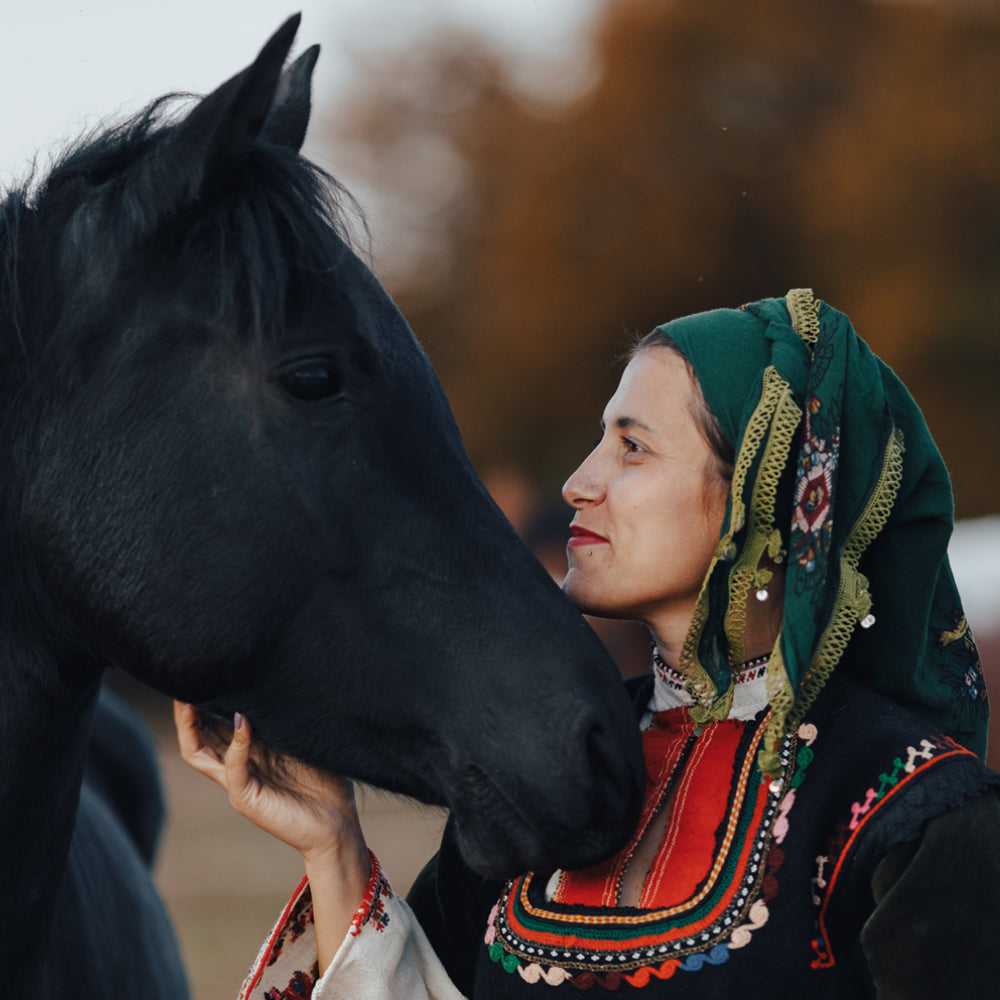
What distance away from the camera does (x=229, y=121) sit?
4.75 ft

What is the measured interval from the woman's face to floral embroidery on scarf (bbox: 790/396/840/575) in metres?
0.19

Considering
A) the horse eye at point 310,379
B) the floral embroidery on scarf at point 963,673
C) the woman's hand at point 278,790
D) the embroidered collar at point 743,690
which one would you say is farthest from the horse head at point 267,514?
the floral embroidery on scarf at point 963,673

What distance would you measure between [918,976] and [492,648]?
0.62m

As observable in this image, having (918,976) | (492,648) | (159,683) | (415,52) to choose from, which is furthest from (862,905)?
(415,52)

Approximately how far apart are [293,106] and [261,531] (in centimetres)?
78

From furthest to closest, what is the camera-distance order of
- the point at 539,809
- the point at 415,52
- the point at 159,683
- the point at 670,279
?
1. the point at 415,52
2. the point at 670,279
3. the point at 159,683
4. the point at 539,809

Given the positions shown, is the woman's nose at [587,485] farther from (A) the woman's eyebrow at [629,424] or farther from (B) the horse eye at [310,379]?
(B) the horse eye at [310,379]

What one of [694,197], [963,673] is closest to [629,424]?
[963,673]

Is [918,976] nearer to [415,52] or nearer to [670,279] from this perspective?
[670,279]

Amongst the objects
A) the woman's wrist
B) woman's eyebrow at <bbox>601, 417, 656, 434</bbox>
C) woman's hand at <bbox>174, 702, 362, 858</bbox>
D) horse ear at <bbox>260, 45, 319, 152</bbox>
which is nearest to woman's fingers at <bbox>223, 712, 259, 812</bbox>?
woman's hand at <bbox>174, 702, 362, 858</bbox>

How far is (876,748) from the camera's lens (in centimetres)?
150

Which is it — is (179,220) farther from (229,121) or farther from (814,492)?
(814,492)

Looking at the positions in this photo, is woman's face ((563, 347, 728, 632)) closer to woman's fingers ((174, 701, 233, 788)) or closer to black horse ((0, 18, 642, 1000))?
black horse ((0, 18, 642, 1000))

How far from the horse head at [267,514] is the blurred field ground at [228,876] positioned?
75cm
